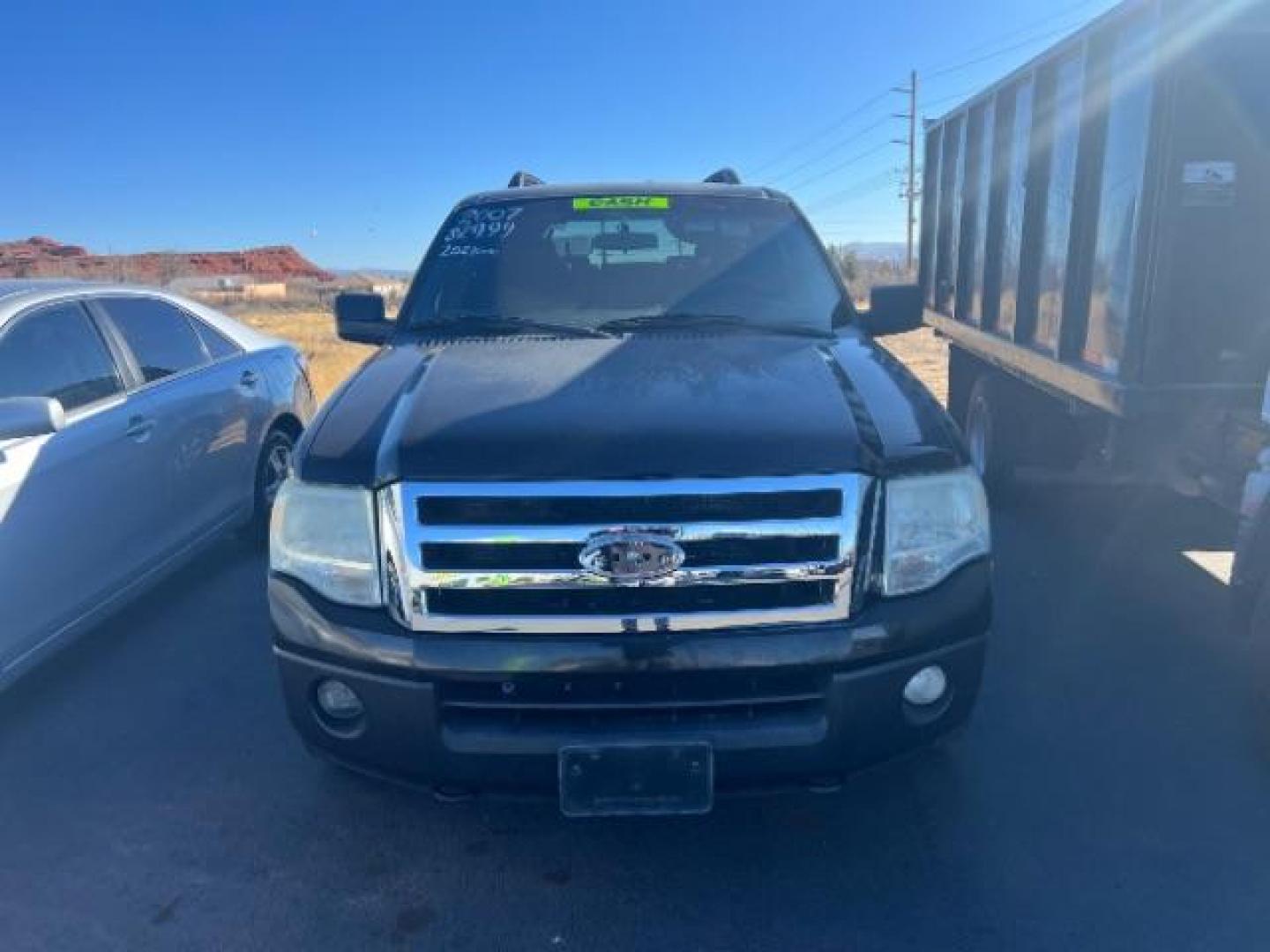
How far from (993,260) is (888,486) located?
4.24 m

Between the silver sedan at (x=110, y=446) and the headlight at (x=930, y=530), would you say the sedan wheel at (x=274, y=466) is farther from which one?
the headlight at (x=930, y=530)

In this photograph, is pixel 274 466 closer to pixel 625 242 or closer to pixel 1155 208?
pixel 625 242

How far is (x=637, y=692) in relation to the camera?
2.51 metres

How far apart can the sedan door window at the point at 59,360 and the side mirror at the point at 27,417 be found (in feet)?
1.75

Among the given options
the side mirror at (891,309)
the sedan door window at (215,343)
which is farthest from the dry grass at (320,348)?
the side mirror at (891,309)

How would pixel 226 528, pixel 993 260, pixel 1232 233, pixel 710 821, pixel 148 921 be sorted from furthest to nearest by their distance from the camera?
pixel 993 260 < pixel 226 528 < pixel 1232 233 < pixel 710 821 < pixel 148 921

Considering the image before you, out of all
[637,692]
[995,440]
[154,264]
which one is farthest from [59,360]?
[154,264]

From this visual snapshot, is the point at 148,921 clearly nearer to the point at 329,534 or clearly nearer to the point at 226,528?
the point at 329,534

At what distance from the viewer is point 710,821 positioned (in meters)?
3.08

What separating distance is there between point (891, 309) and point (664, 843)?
7.53 ft

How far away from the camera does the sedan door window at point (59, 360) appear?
13.0 ft

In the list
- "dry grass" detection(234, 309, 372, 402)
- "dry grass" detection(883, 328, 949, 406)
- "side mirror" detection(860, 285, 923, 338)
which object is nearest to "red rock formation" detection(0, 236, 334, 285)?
"dry grass" detection(234, 309, 372, 402)

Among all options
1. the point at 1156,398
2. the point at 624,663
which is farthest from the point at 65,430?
the point at 1156,398

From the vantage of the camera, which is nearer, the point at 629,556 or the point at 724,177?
the point at 629,556
